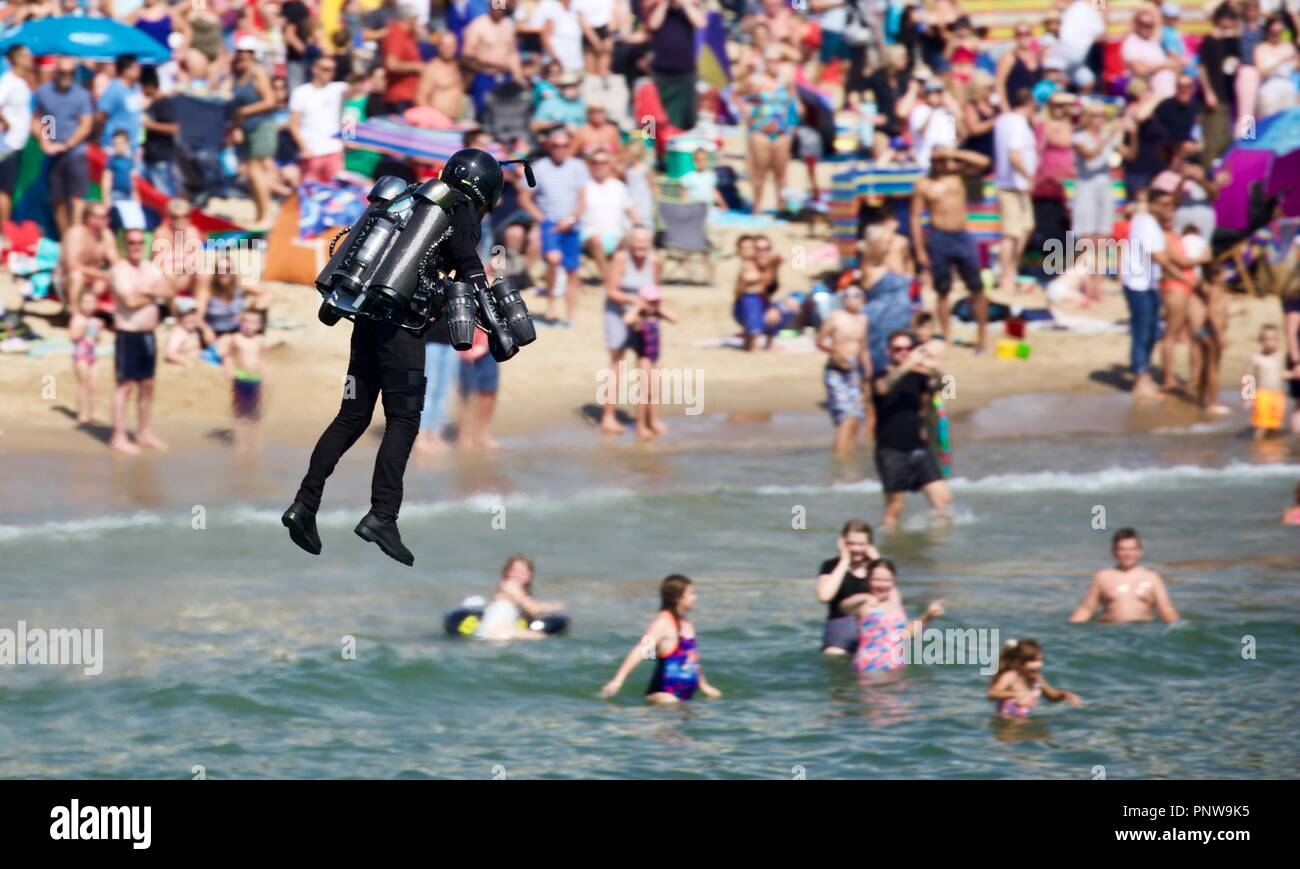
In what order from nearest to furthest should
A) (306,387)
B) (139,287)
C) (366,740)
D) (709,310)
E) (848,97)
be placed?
1. (366,740)
2. (139,287)
3. (306,387)
4. (709,310)
5. (848,97)

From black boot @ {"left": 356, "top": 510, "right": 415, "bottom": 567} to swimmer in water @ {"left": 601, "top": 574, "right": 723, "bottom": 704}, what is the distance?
8594 millimetres

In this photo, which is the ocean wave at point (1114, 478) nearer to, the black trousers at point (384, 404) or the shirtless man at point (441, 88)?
the shirtless man at point (441, 88)

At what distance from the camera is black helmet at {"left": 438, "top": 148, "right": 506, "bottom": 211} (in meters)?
8.82

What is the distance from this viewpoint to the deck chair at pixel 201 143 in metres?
25.3

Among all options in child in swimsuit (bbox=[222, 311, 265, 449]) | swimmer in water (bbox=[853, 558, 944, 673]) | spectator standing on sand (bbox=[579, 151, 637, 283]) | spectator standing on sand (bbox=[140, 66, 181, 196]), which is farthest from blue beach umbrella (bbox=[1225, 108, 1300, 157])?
spectator standing on sand (bbox=[140, 66, 181, 196])

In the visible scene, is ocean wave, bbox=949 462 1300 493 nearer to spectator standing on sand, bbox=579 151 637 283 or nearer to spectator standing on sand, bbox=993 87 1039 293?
spectator standing on sand, bbox=993 87 1039 293

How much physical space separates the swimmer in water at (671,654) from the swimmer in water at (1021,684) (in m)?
2.39

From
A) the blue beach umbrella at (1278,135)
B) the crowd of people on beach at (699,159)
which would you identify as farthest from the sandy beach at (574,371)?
the blue beach umbrella at (1278,135)

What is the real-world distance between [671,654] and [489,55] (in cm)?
889

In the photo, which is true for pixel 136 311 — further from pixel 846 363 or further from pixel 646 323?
Result: pixel 846 363

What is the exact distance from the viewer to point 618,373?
938 inches
